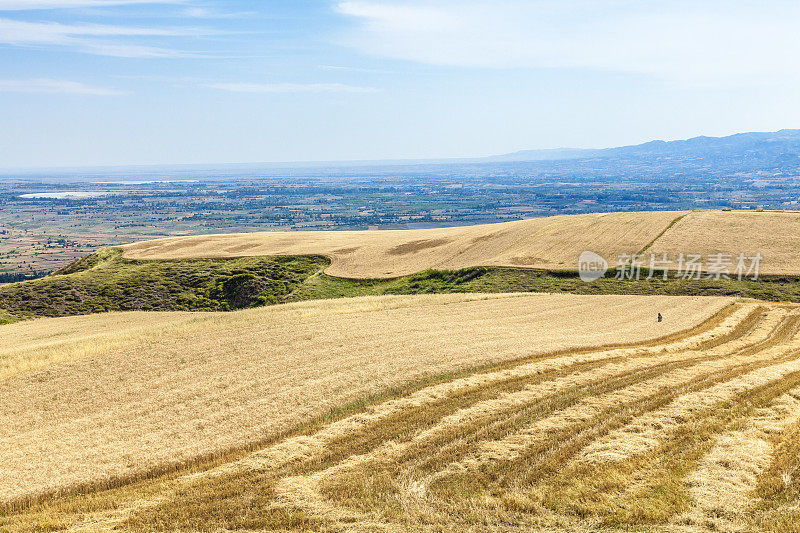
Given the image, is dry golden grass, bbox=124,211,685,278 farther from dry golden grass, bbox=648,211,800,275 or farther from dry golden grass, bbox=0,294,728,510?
dry golden grass, bbox=0,294,728,510

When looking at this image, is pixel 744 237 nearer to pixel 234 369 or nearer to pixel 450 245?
pixel 450 245

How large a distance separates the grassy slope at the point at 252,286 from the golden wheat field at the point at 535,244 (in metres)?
3.70

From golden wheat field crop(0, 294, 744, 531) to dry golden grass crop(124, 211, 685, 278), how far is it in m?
36.6

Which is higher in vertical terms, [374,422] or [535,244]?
[535,244]

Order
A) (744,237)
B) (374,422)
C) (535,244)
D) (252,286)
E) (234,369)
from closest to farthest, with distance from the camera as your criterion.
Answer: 1. (374,422)
2. (234,369)
3. (744,237)
4. (252,286)
5. (535,244)

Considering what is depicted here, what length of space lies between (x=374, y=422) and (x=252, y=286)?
5781 centimetres

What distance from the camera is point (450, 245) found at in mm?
87188

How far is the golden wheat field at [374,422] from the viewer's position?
14.4 metres

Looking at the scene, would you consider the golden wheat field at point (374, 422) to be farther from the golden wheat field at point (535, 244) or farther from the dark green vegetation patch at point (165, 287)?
the dark green vegetation patch at point (165, 287)

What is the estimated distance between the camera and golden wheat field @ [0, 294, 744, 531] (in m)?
14.4

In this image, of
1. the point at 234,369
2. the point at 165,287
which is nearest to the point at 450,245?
the point at 165,287

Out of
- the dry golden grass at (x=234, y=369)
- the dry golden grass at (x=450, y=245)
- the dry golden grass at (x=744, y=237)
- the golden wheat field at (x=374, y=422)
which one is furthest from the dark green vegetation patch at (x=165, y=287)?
the dry golden grass at (x=744, y=237)

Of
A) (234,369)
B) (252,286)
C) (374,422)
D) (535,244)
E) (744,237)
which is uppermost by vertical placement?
(744,237)

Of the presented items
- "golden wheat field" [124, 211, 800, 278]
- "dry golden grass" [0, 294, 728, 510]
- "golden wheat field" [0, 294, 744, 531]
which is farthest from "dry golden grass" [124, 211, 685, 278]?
"golden wheat field" [0, 294, 744, 531]
